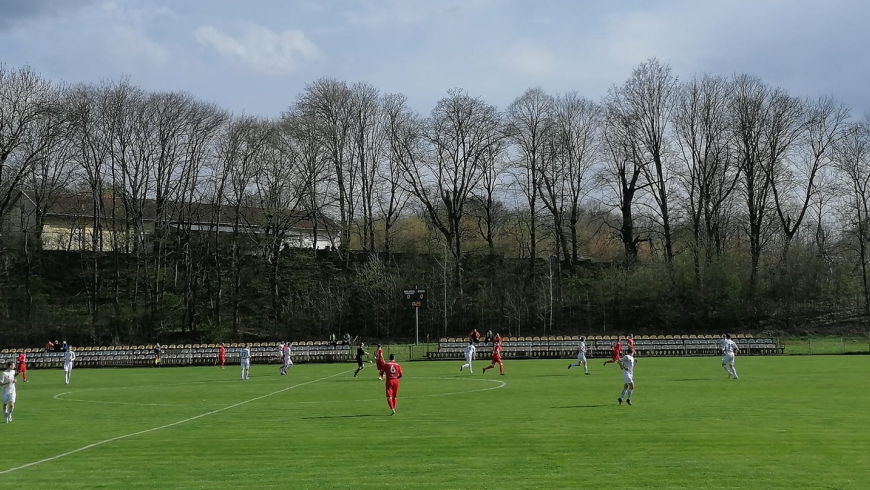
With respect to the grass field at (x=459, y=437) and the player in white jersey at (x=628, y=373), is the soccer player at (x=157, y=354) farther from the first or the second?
the player in white jersey at (x=628, y=373)

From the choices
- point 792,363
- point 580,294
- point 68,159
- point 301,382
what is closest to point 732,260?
point 580,294

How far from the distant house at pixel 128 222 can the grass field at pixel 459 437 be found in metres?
41.7

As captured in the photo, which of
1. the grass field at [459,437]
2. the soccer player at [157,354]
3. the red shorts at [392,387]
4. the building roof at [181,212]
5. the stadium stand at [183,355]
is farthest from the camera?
the building roof at [181,212]

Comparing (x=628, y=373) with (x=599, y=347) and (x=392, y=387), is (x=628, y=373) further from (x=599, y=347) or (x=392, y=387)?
(x=599, y=347)

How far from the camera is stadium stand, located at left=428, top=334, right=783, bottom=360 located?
55875 millimetres

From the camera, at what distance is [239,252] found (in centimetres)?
8100

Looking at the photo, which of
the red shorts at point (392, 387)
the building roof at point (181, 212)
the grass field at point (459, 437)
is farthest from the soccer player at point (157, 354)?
the red shorts at point (392, 387)

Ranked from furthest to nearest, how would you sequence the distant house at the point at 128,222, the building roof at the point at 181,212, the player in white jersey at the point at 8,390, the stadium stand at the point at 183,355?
1. the building roof at the point at 181,212
2. the distant house at the point at 128,222
3. the stadium stand at the point at 183,355
4. the player in white jersey at the point at 8,390

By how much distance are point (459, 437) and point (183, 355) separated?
4556 centimetres

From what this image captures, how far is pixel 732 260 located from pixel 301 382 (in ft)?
157

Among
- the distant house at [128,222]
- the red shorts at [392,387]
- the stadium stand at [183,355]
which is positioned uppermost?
the distant house at [128,222]

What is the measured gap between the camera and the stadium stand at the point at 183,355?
2253 inches

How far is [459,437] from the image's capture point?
1769cm

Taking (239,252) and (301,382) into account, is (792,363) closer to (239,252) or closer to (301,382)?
(301,382)
